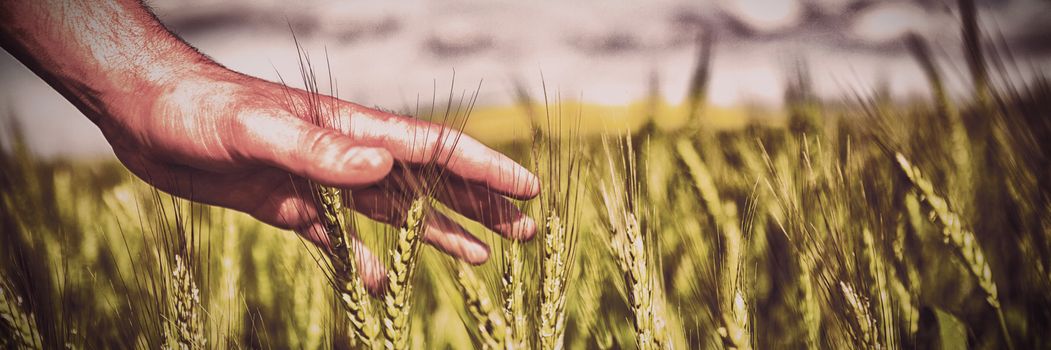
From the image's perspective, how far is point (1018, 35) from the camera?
0.89m

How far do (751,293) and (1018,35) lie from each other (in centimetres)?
63

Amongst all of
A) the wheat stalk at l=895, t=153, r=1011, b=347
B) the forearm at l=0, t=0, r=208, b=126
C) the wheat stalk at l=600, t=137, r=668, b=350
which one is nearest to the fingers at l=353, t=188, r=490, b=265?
the wheat stalk at l=600, t=137, r=668, b=350

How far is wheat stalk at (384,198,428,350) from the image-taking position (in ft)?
2.03

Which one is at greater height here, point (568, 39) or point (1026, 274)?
point (568, 39)

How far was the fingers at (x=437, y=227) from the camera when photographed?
0.78 metres

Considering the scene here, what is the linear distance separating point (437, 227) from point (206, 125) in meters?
0.38

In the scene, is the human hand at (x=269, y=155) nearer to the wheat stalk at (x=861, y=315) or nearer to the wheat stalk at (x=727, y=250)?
the wheat stalk at (x=727, y=250)

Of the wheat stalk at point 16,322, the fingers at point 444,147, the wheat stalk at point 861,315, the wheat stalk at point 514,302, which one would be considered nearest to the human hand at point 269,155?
the fingers at point 444,147

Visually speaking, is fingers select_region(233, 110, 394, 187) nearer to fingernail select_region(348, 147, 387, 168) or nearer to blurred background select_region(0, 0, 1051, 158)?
fingernail select_region(348, 147, 387, 168)

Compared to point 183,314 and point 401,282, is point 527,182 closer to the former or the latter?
point 401,282

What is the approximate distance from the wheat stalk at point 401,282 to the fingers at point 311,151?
8 cm

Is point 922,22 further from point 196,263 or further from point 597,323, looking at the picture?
point 196,263

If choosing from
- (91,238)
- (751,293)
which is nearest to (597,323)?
(751,293)

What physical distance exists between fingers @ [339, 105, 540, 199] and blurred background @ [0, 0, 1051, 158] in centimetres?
4
